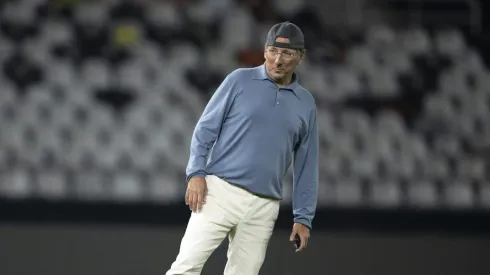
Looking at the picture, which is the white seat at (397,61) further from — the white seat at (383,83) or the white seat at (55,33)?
the white seat at (55,33)

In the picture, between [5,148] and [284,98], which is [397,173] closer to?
[5,148]

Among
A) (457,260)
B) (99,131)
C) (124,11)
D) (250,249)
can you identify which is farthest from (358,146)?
(250,249)

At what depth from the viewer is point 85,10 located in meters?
9.12

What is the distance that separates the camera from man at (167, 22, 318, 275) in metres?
3.64

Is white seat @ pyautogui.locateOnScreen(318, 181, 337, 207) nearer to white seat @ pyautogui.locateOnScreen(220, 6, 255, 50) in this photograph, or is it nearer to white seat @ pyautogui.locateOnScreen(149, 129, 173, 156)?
white seat @ pyautogui.locateOnScreen(149, 129, 173, 156)

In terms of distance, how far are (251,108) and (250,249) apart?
604mm

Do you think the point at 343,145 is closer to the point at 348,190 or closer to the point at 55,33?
the point at 348,190

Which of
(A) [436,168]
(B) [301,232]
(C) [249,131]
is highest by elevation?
(C) [249,131]

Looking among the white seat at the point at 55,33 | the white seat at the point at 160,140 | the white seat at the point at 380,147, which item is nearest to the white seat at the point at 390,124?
the white seat at the point at 380,147

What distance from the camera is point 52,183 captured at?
23.8 ft

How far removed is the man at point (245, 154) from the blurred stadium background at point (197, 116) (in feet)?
7.81

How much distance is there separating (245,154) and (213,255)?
9.11ft

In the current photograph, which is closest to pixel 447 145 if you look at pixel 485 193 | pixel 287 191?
pixel 485 193

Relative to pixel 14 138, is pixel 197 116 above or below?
above
